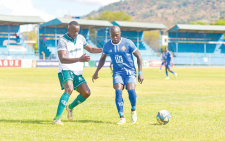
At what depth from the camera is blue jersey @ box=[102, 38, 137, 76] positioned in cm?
786

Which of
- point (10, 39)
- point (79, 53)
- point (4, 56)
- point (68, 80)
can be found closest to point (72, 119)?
point (68, 80)

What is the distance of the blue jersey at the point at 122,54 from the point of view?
7.86 m

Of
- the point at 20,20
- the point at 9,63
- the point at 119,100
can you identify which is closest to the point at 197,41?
the point at 20,20

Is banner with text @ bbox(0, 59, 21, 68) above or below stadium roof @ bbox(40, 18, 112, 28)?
below

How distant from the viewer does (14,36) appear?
59031 mm

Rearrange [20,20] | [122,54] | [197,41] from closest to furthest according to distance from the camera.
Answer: [122,54], [20,20], [197,41]

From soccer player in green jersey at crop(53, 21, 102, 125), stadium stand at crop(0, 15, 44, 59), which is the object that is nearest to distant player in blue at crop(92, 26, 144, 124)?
soccer player in green jersey at crop(53, 21, 102, 125)

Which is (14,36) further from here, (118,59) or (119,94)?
(119,94)

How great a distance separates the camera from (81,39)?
7.99m

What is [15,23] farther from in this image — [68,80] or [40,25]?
[68,80]

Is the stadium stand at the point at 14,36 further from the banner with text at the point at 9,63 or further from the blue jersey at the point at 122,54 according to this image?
the blue jersey at the point at 122,54

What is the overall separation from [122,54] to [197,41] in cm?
6804

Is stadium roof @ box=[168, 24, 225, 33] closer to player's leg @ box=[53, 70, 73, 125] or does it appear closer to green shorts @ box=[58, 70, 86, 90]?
green shorts @ box=[58, 70, 86, 90]

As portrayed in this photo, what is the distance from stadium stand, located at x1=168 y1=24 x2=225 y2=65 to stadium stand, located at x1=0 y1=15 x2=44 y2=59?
92.0ft
